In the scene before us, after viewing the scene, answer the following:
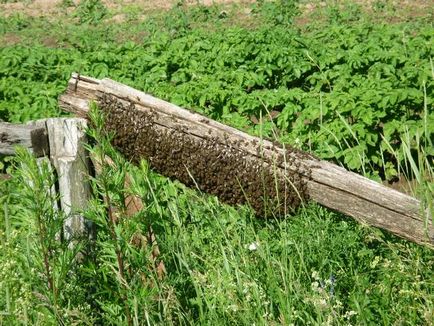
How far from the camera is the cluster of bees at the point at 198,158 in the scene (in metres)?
4.62

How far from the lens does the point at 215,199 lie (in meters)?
4.26

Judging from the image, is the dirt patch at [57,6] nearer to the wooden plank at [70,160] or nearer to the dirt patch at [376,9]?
the dirt patch at [376,9]

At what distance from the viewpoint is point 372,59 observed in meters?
9.32

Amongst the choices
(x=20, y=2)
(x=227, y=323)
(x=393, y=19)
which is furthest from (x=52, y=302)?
(x=20, y=2)

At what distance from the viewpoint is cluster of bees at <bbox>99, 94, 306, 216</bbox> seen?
462 centimetres

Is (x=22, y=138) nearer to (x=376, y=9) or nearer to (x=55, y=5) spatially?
(x=376, y=9)

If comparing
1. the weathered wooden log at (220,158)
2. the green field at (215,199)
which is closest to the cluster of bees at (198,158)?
the weathered wooden log at (220,158)

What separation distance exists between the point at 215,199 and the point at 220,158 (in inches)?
17.7

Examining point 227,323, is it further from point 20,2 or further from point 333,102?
point 20,2

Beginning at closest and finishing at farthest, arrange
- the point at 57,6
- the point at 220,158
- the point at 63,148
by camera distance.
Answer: the point at 63,148, the point at 220,158, the point at 57,6

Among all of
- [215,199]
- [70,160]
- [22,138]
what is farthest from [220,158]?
[22,138]

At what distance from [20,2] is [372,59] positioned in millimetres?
10826

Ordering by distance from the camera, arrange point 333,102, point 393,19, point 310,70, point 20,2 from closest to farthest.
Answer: point 333,102
point 310,70
point 393,19
point 20,2

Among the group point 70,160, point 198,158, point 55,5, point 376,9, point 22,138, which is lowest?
point 55,5
